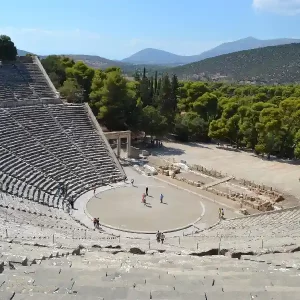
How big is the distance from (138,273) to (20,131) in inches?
1054

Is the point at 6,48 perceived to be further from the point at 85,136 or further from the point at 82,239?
the point at 82,239

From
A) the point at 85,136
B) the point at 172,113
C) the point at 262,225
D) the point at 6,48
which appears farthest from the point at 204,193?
the point at 6,48

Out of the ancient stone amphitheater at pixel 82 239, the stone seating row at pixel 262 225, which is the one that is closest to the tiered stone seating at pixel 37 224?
the ancient stone amphitheater at pixel 82 239

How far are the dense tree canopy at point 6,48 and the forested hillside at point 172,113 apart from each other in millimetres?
4946

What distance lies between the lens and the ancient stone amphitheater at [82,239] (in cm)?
591

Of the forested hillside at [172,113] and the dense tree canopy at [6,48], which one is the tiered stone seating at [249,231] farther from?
the dense tree canopy at [6,48]

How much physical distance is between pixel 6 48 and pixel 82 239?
34568 millimetres

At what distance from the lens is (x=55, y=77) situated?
46750 millimetres

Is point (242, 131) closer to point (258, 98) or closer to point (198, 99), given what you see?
point (198, 99)

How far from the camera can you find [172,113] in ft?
172

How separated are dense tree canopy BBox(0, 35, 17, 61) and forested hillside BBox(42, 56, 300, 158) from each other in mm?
4946

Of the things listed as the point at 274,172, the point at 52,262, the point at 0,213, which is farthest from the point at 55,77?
the point at 52,262

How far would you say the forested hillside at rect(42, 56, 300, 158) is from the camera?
4231 cm

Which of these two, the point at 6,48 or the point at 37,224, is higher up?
the point at 6,48
